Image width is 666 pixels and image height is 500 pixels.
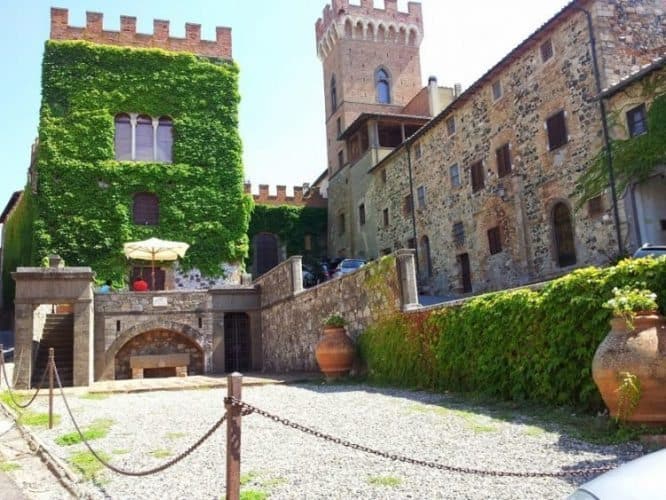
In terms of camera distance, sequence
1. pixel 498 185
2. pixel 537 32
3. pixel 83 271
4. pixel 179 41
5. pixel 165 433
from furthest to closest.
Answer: pixel 179 41 → pixel 498 185 → pixel 537 32 → pixel 83 271 → pixel 165 433

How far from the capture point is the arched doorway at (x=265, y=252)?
31.8 metres

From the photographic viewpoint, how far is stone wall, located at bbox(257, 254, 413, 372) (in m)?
11.3

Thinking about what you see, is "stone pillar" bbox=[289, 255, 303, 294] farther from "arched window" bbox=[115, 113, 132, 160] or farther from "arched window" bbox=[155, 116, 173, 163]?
"arched window" bbox=[115, 113, 132, 160]

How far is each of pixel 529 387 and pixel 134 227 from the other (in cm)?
1894

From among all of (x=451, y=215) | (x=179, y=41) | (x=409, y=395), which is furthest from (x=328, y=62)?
(x=409, y=395)

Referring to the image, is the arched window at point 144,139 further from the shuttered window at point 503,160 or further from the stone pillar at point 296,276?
the shuttered window at point 503,160

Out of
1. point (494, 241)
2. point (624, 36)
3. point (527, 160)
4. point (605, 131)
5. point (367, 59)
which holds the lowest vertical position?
point (494, 241)

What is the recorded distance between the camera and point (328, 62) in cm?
4062

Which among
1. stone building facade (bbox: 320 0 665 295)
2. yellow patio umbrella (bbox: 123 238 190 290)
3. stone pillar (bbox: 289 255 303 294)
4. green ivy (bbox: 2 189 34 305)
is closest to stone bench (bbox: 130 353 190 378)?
yellow patio umbrella (bbox: 123 238 190 290)

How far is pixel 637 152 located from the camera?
14805 millimetres

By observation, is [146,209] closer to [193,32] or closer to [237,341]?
[237,341]

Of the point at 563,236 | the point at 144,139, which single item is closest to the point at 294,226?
the point at 144,139

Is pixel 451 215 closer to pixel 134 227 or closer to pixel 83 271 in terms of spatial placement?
pixel 134 227

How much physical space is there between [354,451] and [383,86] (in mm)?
36011
